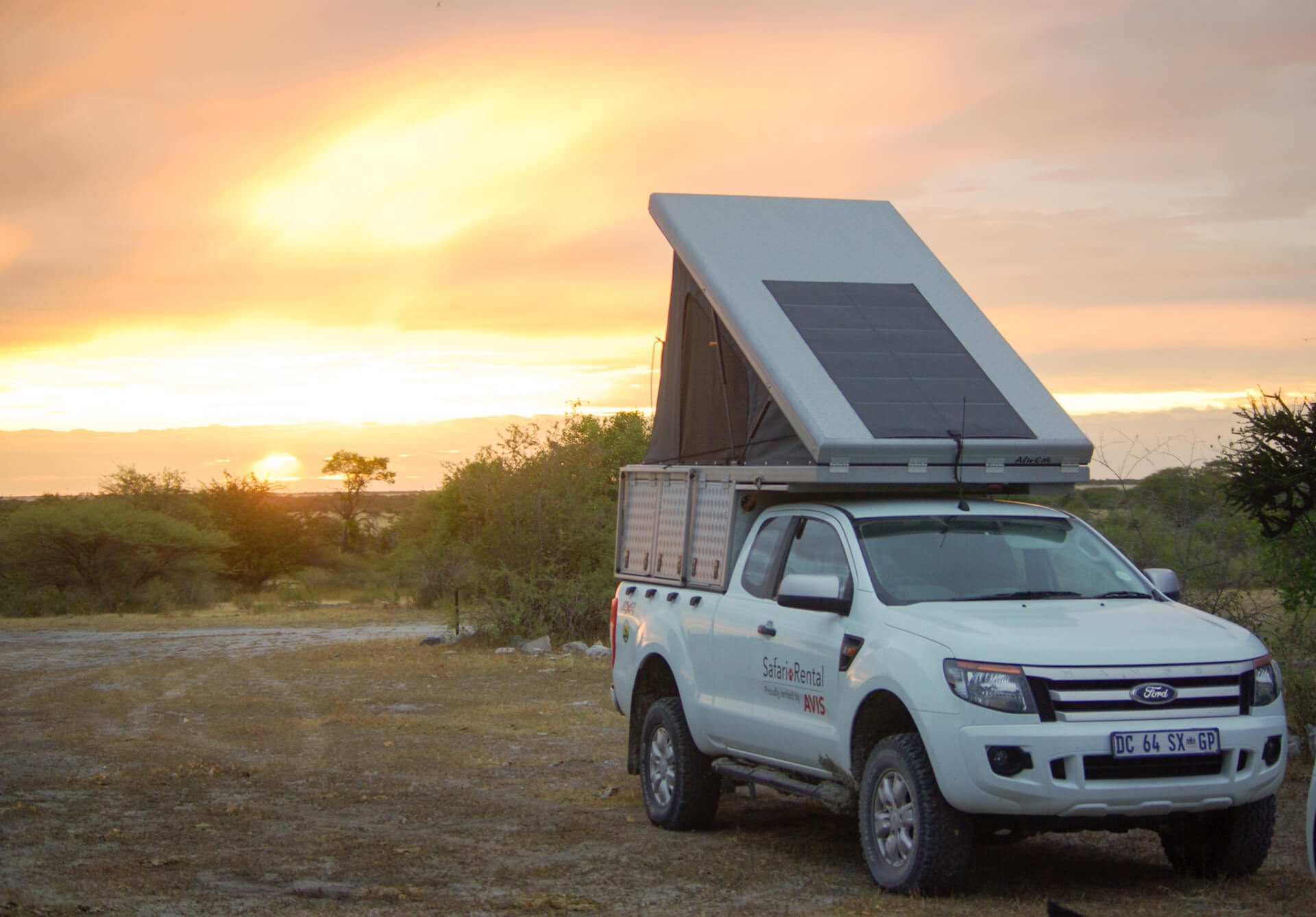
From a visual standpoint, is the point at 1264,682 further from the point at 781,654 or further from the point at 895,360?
the point at 895,360

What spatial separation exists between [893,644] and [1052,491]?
88.0 inches

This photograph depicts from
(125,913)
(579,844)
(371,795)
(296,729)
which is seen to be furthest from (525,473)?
(125,913)

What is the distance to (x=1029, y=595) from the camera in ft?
24.7

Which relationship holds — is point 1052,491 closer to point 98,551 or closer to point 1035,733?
point 1035,733

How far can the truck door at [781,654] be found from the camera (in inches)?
298

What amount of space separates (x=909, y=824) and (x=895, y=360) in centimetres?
302

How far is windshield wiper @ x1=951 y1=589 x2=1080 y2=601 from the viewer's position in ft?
24.4

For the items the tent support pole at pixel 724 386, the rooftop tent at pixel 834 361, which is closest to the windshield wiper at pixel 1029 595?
the rooftop tent at pixel 834 361

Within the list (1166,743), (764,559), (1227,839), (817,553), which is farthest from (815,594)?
(1227,839)

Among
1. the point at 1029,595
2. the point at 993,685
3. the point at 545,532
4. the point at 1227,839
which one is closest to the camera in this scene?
the point at 993,685

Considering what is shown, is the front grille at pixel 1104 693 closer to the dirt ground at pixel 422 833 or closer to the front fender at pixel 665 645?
the dirt ground at pixel 422 833

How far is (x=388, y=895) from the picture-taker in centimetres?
721

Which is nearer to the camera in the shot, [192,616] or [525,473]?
[525,473]

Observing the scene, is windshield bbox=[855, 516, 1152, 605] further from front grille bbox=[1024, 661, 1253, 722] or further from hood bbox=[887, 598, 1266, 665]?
front grille bbox=[1024, 661, 1253, 722]
